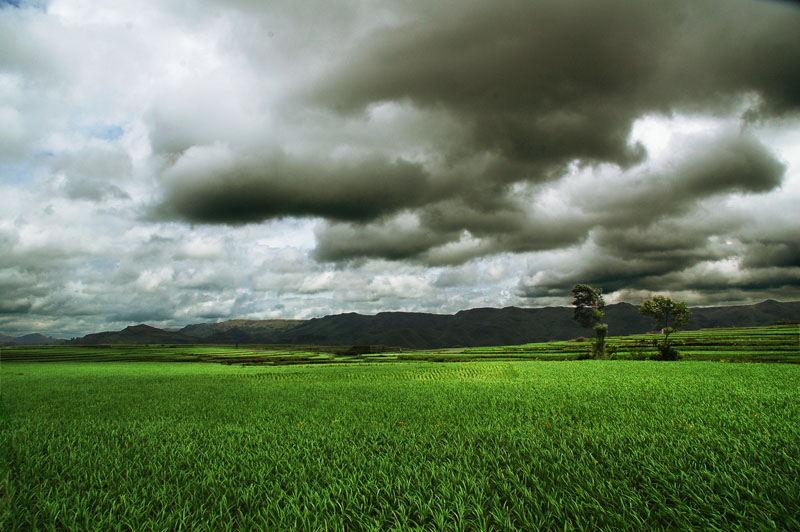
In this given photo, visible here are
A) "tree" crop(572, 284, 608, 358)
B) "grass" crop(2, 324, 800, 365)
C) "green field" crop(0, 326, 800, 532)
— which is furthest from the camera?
"tree" crop(572, 284, 608, 358)

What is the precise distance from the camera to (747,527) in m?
4.14

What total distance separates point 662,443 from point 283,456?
284 inches

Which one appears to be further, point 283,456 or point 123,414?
point 123,414

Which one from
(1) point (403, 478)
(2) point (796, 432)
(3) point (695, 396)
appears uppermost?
(1) point (403, 478)

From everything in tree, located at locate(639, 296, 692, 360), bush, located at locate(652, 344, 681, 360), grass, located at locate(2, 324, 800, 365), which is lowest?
grass, located at locate(2, 324, 800, 365)

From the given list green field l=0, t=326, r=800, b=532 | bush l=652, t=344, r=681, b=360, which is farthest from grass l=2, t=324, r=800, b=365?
green field l=0, t=326, r=800, b=532

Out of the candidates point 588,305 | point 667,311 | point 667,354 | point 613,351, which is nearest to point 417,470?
point 667,354

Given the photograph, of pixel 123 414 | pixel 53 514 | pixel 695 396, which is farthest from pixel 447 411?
pixel 123 414

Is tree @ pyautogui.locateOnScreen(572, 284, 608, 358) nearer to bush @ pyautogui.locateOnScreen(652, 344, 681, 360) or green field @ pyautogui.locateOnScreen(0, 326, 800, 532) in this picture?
bush @ pyautogui.locateOnScreen(652, 344, 681, 360)

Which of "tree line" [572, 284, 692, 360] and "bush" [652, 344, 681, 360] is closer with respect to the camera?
"bush" [652, 344, 681, 360]

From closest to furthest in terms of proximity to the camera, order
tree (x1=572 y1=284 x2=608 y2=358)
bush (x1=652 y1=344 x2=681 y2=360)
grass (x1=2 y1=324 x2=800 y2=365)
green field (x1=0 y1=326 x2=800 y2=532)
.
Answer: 1. green field (x1=0 y1=326 x2=800 y2=532)
2. bush (x1=652 y1=344 x2=681 y2=360)
3. grass (x1=2 y1=324 x2=800 y2=365)
4. tree (x1=572 y1=284 x2=608 y2=358)

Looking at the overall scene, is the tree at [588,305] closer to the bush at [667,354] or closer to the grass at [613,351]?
the grass at [613,351]

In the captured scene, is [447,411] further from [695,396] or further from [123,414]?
[123,414]

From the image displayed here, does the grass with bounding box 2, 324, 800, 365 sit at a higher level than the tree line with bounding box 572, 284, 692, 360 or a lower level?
lower
